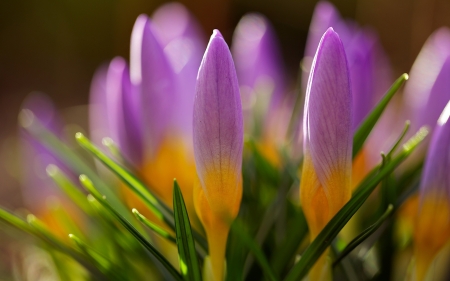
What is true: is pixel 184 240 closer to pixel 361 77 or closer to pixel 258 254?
pixel 258 254

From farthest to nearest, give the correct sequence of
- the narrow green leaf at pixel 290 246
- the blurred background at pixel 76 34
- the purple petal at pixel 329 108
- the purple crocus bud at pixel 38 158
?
the blurred background at pixel 76 34 → the purple crocus bud at pixel 38 158 → the narrow green leaf at pixel 290 246 → the purple petal at pixel 329 108

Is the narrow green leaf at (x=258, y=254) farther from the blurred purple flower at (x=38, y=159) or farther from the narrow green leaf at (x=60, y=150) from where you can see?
the blurred purple flower at (x=38, y=159)

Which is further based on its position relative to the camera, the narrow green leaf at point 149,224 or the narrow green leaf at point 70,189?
the narrow green leaf at point 70,189

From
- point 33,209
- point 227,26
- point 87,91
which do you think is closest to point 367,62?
point 33,209

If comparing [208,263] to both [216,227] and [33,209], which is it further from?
[33,209]

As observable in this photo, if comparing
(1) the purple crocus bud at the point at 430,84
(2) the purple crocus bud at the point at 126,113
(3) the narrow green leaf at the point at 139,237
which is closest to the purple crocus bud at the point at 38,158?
(2) the purple crocus bud at the point at 126,113

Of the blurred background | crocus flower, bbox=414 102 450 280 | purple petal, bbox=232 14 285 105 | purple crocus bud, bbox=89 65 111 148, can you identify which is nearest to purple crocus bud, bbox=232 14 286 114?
purple petal, bbox=232 14 285 105
